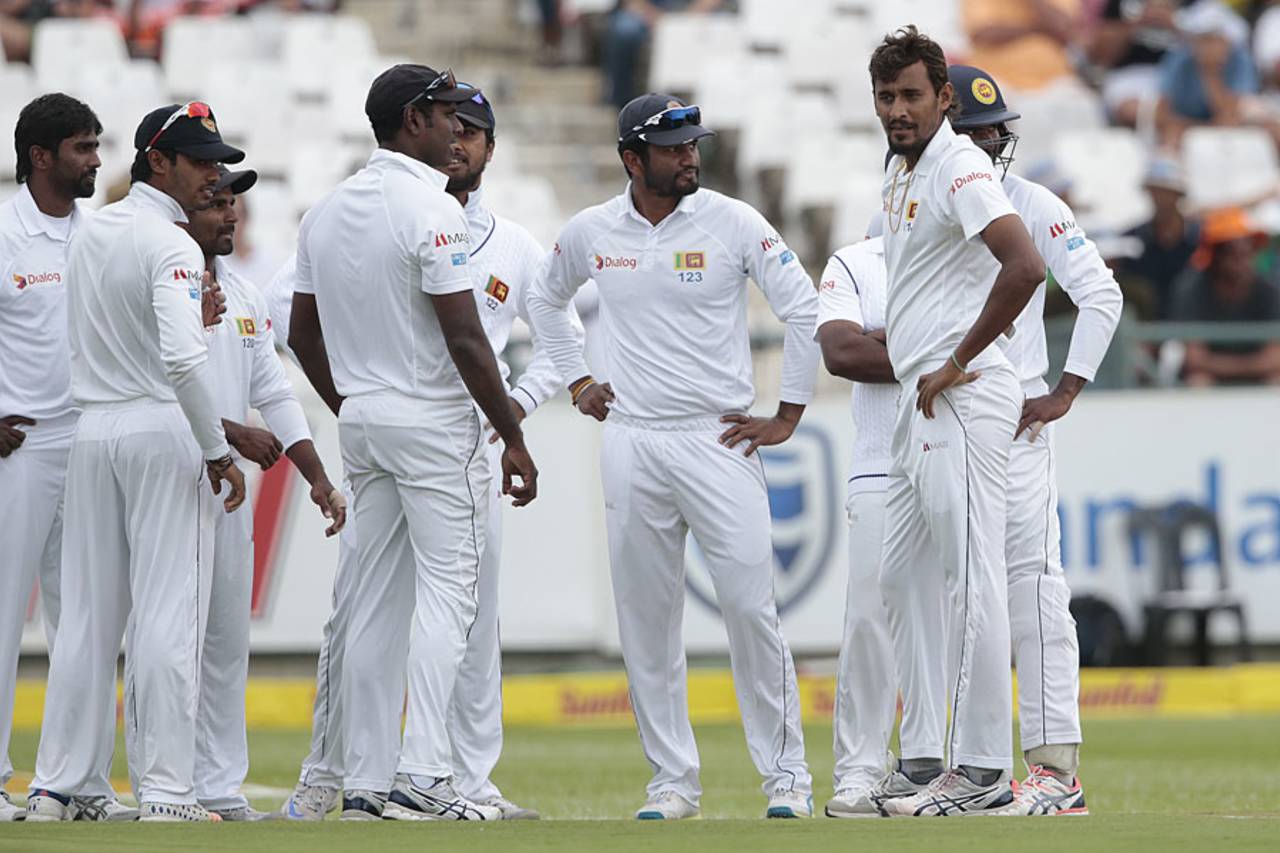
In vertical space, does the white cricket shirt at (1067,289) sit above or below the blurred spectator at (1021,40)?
below

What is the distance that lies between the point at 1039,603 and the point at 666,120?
2.05 metres

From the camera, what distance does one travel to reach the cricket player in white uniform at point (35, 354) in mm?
7980

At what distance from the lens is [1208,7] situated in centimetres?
1858

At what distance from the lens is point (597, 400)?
26.7 ft

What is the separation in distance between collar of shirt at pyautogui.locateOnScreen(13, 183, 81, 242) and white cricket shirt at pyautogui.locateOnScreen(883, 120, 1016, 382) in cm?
298

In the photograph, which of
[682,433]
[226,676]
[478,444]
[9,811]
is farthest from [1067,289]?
[9,811]

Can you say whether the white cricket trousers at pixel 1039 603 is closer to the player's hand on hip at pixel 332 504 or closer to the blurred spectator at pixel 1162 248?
the player's hand on hip at pixel 332 504

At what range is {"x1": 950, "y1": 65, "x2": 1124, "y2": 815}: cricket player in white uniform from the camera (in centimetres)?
720

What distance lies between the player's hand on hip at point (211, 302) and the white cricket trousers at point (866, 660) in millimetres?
2271

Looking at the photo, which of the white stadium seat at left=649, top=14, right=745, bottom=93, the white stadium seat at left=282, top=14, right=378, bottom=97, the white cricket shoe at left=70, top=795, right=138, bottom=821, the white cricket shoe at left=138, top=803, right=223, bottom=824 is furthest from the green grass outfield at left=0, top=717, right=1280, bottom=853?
the white stadium seat at left=649, top=14, right=745, bottom=93

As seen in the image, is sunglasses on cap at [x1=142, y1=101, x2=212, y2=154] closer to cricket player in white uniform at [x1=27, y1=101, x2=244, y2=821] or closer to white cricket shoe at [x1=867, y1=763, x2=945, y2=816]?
cricket player in white uniform at [x1=27, y1=101, x2=244, y2=821]

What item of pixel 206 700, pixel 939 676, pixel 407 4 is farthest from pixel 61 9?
pixel 939 676

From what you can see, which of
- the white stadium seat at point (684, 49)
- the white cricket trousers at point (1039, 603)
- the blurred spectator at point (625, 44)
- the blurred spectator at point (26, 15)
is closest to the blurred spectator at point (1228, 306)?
the white stadium seat at point (684, 49)

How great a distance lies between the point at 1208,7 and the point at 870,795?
12.5 metres
